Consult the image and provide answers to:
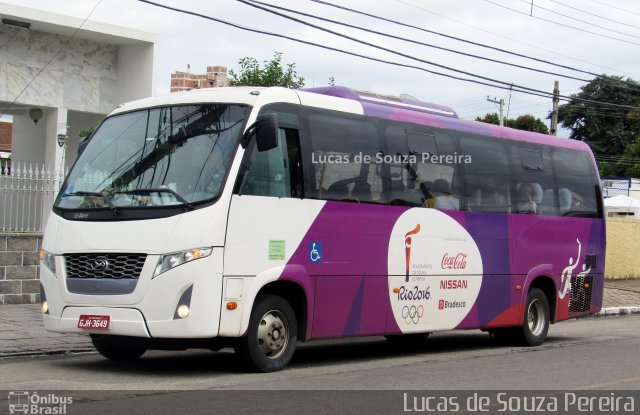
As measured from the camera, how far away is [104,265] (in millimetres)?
9969

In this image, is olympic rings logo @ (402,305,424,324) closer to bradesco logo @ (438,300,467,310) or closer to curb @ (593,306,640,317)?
bradesco logo @ (438,300,467,310)

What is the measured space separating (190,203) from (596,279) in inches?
350

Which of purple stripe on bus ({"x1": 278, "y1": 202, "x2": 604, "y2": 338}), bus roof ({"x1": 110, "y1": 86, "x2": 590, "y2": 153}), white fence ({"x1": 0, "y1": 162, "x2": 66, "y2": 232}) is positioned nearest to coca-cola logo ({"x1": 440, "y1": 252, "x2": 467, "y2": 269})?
purple stripe on bus ({"x1": 278, "y1": 202, "x2": 604, "y2": 338})

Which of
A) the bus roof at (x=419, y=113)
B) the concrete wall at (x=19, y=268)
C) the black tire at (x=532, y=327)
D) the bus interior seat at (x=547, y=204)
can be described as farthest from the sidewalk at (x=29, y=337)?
the bus interior seat at (x=547, y=204)

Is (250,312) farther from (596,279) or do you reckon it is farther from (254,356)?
(596,279)

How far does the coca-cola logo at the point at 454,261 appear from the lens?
13102 millimetres

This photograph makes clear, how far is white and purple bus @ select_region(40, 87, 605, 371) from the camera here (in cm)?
980

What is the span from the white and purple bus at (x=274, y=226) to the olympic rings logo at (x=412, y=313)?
25 millimetres

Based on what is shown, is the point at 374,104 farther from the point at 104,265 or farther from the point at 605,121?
the point at 605,121

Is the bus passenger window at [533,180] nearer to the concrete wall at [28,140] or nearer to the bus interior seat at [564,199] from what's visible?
the bus interior seat at [564,199]

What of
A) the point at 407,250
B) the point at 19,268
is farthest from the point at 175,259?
the point at 19,268

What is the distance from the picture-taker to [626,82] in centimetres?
7581

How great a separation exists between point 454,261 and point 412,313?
1.14 metres
